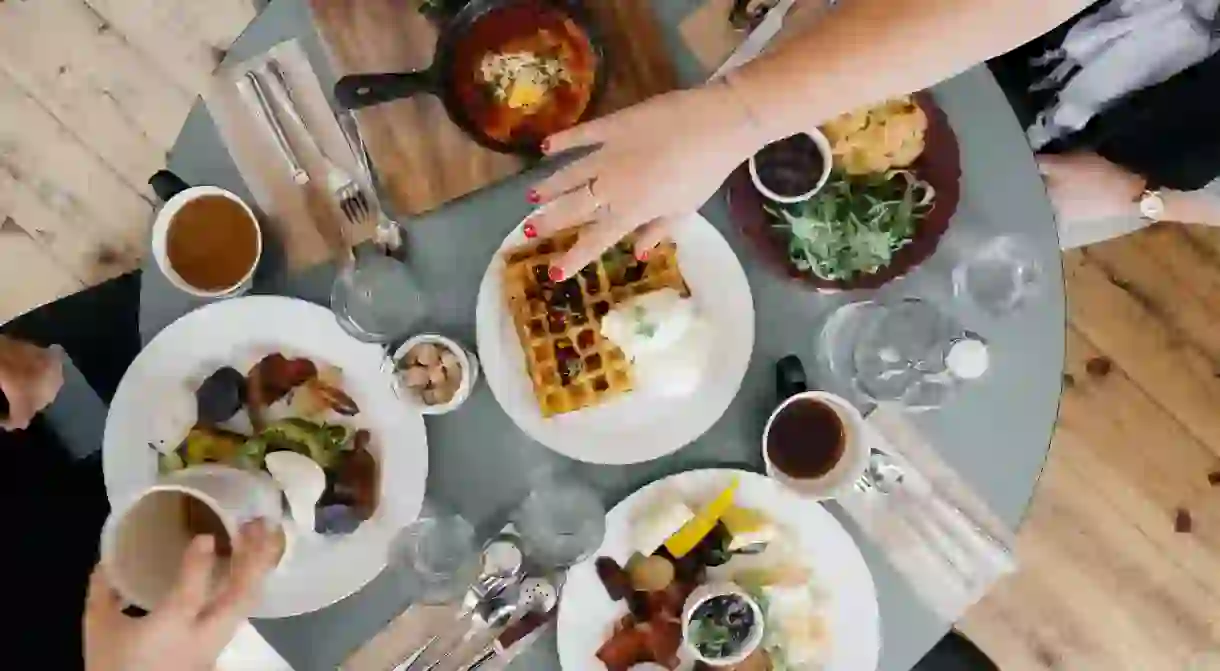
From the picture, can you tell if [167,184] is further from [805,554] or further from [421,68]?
[805,554]

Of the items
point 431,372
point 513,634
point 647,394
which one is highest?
point 431,372

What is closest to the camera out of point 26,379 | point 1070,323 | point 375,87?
point 375,87

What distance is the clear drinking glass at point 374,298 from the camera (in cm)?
108

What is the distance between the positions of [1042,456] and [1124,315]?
0.78 meters

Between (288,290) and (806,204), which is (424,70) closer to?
(288,290)

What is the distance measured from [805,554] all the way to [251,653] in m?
0.55

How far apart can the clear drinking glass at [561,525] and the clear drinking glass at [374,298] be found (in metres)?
0.22

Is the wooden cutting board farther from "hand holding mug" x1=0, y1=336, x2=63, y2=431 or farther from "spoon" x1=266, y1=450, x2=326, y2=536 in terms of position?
"hand holding mug" x1=0, y1=336, x2=63, y2=431

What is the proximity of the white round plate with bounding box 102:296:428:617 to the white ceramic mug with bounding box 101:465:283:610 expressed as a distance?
3.2 inches

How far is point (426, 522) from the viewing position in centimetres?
108

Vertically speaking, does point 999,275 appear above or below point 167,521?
below

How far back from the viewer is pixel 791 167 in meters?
1.08

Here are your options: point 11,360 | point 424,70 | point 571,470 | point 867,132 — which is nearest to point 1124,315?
point 867,132

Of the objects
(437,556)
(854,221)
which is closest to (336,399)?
(437,556)
